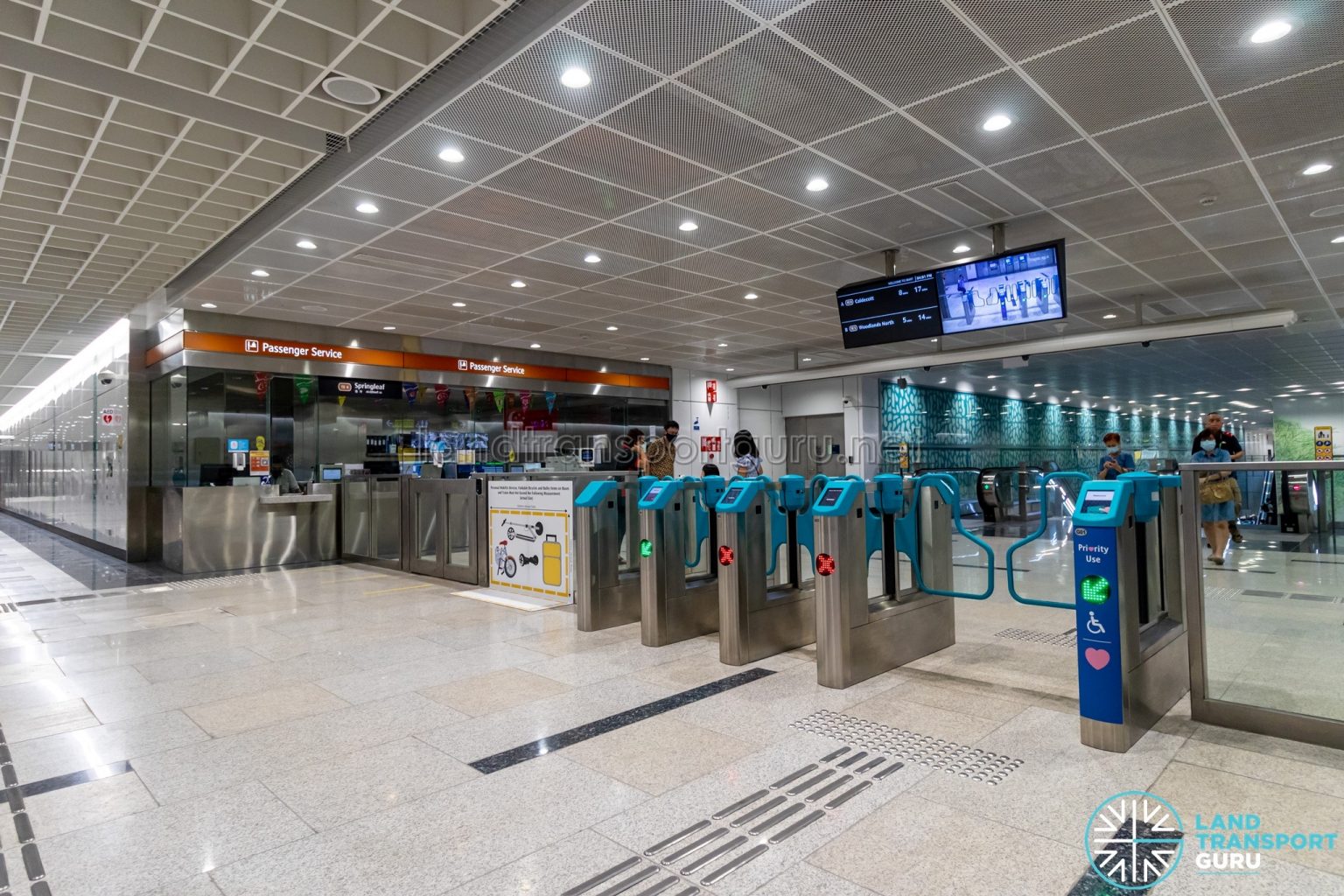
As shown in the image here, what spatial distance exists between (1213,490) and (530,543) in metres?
→ 4.98

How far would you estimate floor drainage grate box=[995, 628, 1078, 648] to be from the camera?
15.5 feet

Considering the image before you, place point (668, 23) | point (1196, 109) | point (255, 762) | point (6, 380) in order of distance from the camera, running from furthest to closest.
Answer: point (6, 380) → point (1196, 109) → point (668, 23) → point (255, 762)

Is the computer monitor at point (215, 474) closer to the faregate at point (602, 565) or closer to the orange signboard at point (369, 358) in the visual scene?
Result: the orange signboard at point (369, 358)

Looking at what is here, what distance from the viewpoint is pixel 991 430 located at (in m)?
20.5

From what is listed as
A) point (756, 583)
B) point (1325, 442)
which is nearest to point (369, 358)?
point (756, 583)

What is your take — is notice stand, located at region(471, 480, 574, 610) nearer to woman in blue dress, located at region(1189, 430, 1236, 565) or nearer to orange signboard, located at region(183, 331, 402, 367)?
woman in blue dress, located at region(1189, 430, 1236, 565)

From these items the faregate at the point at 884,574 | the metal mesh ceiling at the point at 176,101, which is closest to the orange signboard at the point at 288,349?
the metal mesh ceiling at the point at 176,101

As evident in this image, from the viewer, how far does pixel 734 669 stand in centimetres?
426

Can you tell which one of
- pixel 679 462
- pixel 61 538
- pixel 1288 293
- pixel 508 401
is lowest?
pixel 61 538

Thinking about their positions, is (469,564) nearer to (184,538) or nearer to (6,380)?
(184,538)

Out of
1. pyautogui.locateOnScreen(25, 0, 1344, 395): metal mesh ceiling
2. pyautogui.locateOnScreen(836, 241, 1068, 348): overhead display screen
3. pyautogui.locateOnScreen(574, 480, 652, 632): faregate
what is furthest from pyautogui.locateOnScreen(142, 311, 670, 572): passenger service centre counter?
pyautogui.locateOnScreen(836, 241, 1068, 348): overhead display screen

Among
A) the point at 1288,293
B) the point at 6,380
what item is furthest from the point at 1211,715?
the point at 6,380

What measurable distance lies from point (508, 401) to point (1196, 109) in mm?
10320

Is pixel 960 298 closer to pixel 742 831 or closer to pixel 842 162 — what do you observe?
pixel 842 162
